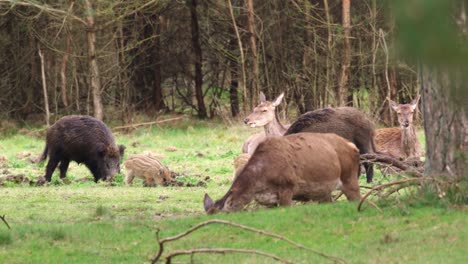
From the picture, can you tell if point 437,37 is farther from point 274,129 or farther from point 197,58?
point 197,58

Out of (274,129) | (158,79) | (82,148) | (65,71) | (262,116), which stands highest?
(65,71)

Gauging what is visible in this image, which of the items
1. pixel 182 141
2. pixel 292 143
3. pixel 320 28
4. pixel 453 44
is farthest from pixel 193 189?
pixel 320 28

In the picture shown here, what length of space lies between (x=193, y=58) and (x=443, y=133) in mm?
24027

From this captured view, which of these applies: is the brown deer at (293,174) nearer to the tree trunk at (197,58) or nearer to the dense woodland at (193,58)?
the dense woodland at (193,58)

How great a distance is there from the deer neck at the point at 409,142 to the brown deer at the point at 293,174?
23.7ft

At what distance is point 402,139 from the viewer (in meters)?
18.7

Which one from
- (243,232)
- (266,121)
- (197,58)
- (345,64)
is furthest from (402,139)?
(197,58)

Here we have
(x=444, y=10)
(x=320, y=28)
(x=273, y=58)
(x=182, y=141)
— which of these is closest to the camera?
(x=444, y=10)

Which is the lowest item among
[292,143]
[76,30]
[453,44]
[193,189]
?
[193,189]

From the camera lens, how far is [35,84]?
110 ft

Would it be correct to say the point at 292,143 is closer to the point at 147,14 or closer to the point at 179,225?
the point at 179,225

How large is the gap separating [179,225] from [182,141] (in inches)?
631

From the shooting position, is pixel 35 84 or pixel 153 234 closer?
pixel 153 234

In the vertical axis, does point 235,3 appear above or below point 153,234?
above
